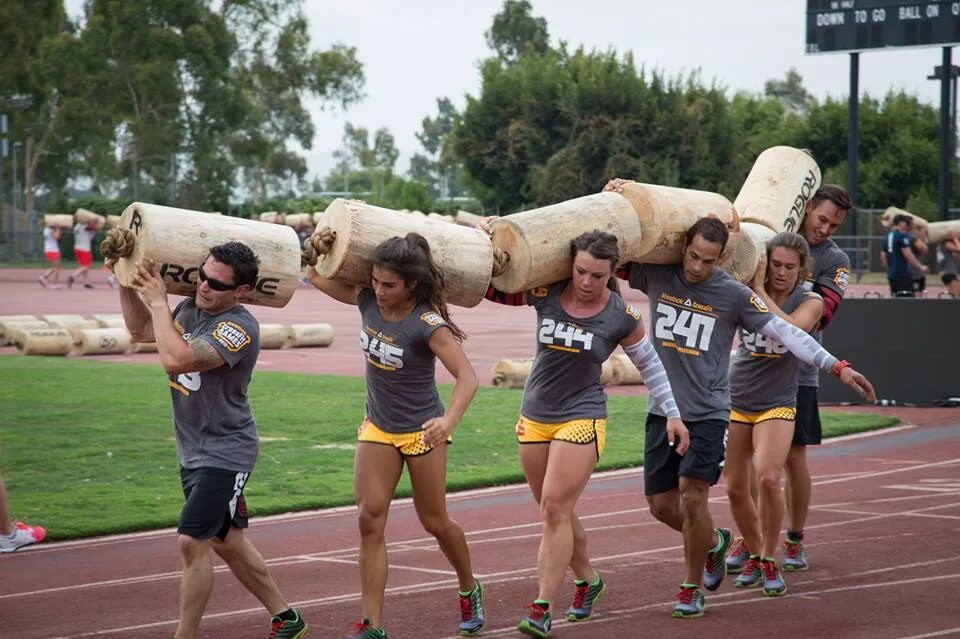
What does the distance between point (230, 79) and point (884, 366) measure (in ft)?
145

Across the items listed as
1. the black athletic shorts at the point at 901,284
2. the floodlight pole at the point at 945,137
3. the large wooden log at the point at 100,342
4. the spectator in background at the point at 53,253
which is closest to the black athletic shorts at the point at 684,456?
the large wooden log at the point at 100,342

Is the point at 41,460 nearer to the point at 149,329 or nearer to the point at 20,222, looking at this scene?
the point at 149,329

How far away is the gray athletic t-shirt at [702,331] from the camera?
26.7 ft

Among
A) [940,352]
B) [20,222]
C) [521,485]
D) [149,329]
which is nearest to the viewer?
[149,329]

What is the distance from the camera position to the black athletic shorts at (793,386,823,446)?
30.5 feet

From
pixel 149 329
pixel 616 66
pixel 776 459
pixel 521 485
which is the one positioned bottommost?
pixel 521 485

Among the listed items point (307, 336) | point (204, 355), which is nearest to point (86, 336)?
point (307, 336)

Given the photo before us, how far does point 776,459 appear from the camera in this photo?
8.66 metres

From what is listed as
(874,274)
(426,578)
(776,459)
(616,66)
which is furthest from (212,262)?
(616,66)

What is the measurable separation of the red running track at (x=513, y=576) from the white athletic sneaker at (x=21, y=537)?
8 cm

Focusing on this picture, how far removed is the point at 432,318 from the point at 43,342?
56.0 feet

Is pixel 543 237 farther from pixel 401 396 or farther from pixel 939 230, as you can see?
pixel 939 230

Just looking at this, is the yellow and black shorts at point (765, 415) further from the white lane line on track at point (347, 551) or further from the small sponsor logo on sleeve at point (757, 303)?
the white lane line on track at point (347, 551)

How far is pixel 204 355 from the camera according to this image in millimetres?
6559
